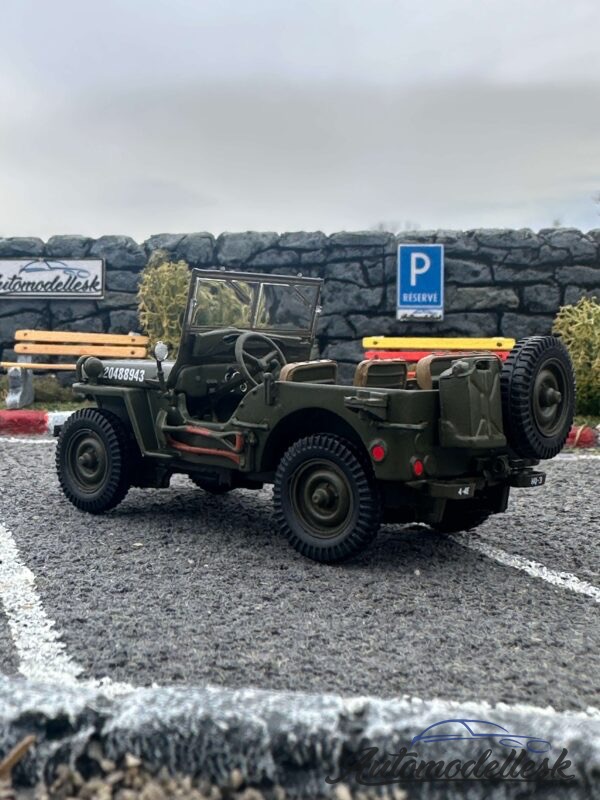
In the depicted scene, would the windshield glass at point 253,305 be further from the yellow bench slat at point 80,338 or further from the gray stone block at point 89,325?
the gray stone block at point 89,325

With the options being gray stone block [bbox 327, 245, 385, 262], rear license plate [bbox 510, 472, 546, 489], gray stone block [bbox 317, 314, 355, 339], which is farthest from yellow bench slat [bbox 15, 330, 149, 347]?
rear license plate [bbox 510, 472, 546, 489]

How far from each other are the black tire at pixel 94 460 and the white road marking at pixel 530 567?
6.42ft

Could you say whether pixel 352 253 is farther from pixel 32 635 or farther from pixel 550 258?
pixel 32 635

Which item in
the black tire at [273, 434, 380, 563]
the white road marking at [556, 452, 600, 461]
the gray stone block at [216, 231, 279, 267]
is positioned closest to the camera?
the black tire at [273, 434, 380, 563]

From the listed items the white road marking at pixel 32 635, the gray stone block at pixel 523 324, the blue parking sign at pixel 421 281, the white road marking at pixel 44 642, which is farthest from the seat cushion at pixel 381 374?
the gray stone block at pixel 523 324

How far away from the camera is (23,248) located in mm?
11602

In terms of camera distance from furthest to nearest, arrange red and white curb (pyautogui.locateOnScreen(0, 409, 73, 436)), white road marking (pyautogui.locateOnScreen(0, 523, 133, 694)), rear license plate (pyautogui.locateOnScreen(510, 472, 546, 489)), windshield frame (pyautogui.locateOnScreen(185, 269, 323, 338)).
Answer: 1. red and white curb (pyautogui.locateOnScreen(0, 409, 73, 436))
2. windshield frame (pyautogui.locateOnScreen(185, 269, 323, 338))
3. rear license plate (pyautogui.locateOnScreen(510, 472, 546, 489))
4. white road marking (pyautogui.locateOnScreen(0, 523, 133, 694))

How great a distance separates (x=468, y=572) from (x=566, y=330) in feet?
21.7

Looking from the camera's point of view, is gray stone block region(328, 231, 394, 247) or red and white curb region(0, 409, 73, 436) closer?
red and white curb region(0, 409, 73, 436)

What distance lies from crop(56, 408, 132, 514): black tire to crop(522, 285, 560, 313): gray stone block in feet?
21.9

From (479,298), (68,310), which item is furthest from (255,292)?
(68,310)

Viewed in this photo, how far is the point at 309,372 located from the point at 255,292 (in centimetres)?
103

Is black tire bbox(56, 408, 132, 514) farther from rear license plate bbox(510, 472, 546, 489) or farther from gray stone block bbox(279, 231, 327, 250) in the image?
gray stone block bbox(279, 231, 327, 250)

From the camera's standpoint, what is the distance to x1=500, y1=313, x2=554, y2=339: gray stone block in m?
10.6
